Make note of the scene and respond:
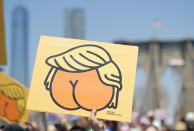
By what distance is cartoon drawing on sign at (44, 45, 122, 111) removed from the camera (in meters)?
3.57

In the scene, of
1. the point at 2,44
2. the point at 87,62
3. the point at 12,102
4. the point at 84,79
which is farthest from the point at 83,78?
the point at 12,102

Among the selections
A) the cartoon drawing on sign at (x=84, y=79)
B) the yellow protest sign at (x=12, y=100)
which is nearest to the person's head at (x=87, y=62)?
the cartoon drawing on sign at (x=84, y=79)

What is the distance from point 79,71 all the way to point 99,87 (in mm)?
254

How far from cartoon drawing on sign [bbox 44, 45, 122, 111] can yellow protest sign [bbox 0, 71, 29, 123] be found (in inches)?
52.5

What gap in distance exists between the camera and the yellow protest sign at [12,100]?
4.76 metres

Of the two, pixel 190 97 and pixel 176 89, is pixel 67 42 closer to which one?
pixel 190 97

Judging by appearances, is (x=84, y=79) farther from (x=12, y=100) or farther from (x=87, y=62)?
(x=12, y=100)

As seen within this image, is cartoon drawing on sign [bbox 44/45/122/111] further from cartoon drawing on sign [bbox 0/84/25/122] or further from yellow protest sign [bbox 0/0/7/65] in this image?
cartoon drawing on sign [bbox 0/84/25/122]

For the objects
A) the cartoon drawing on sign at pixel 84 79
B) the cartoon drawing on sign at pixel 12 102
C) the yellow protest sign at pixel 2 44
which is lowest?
the cartoon drawing on sign at pixel 12 102

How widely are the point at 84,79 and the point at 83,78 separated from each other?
0.01 metres

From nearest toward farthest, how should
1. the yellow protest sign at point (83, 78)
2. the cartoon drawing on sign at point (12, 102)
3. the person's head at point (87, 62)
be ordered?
the yellow protest sign at point (83, 78)
the person's head at point (87, 62)
the cartoon drawing on sign at point (12, 102)

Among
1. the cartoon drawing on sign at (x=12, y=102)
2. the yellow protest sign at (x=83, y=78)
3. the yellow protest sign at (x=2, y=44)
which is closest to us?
the yellow protest sign at (x=83, y=78)

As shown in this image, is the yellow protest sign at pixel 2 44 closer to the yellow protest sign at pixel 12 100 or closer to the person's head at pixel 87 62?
the yellow protest sign at pixel 12 100

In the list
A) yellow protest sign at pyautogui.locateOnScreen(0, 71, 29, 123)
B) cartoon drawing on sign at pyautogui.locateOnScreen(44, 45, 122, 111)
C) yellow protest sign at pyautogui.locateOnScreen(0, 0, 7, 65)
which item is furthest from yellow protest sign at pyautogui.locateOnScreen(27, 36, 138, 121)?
yellow protest sign at pyautogui.locateOnScreen(0, 71, 29, 123)
